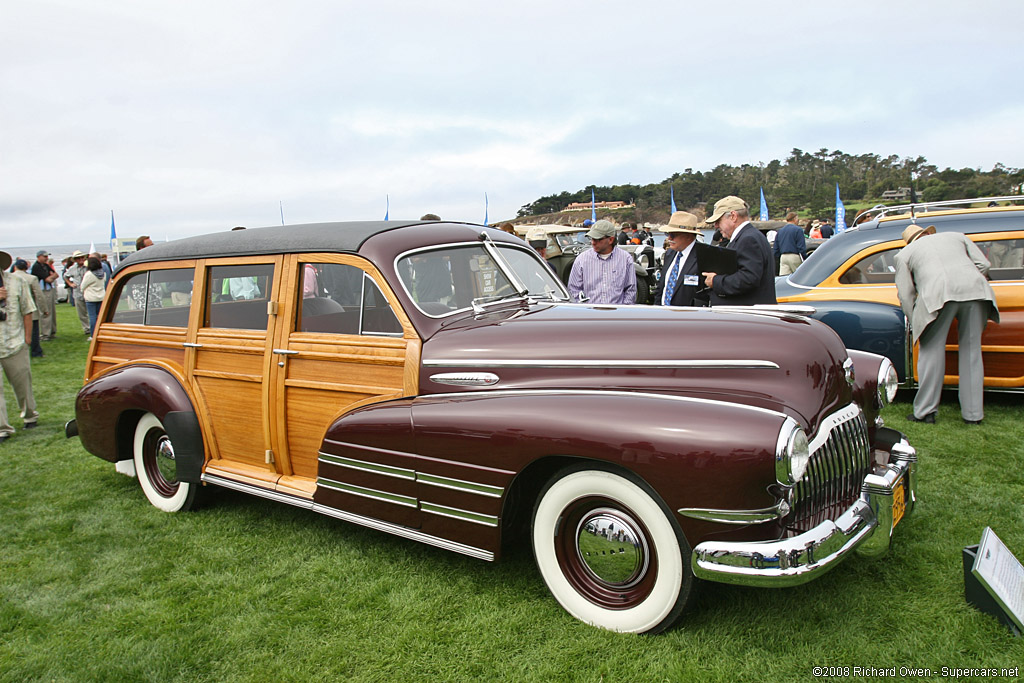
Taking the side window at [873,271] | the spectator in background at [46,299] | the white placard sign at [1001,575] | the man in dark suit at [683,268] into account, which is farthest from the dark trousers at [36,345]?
A: the white placard sign at [1001,575]

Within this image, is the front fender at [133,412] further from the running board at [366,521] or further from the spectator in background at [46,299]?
the spectator in background at [46,299]

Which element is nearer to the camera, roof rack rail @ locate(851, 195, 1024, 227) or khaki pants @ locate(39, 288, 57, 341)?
roof rack rail @ locate(851, 195, 1024, 227)

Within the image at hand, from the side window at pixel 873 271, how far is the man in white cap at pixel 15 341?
814 centimetres

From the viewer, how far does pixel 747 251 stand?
15.6ft

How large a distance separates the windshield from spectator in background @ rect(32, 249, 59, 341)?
35.6 feet

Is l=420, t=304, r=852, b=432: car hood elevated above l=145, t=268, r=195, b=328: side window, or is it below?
below

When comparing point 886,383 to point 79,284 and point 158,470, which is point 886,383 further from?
point 79,284

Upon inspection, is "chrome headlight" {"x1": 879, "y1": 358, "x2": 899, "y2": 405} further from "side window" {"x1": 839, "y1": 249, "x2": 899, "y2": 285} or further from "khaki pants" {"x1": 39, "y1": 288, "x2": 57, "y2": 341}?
"khaki pants" {"x1": 39, "y1": 288, "x2": 57, "y2": 341}

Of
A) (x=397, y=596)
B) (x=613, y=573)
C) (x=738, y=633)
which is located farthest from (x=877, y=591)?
(x=397, y=596)

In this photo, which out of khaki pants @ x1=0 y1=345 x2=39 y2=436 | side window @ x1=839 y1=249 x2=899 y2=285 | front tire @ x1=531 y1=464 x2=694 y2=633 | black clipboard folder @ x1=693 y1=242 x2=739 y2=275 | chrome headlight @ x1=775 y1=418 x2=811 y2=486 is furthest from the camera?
khaki pants @ x1=0 y1=345 x2=39 y2=436

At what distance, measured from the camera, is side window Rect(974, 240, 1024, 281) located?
18.3 ft

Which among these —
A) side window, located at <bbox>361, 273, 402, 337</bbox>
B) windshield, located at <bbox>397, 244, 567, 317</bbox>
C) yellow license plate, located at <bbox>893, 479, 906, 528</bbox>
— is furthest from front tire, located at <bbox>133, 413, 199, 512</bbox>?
yellow license plate, located at <bbox>893, 479, 906, 528</bbox>

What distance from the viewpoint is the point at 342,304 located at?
3.57m

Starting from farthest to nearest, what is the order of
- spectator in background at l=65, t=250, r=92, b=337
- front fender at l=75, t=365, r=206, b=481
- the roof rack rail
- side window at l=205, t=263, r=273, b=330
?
spectator in background at l=65, t=250, r=92, b=337 < the roof rack rail < front fender at l=75, t=365, r=206, b=481 < side window at l=205, t=263, r=273, b=330
